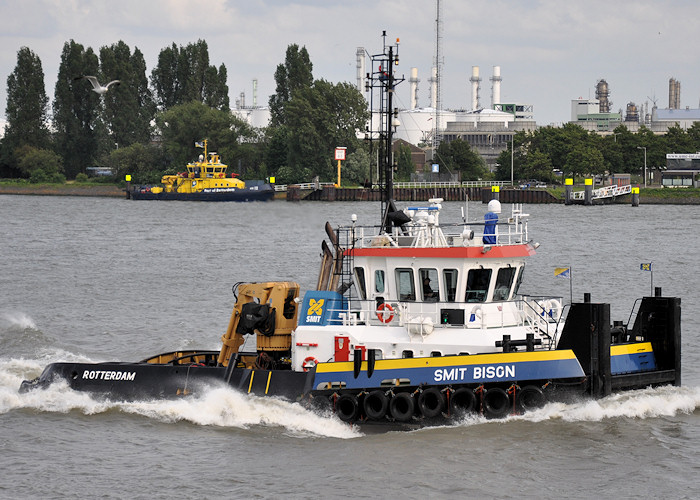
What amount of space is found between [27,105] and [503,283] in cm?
8860

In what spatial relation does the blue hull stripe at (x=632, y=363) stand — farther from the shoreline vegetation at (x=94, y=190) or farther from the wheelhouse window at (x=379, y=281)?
the shoreline vegetation at (x=94, y=190)

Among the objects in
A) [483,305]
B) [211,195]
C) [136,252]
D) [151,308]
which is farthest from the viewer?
[211,195]

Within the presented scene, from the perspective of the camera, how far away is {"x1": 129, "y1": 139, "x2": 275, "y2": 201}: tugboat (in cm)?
8381

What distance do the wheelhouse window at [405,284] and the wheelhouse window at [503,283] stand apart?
1423mm

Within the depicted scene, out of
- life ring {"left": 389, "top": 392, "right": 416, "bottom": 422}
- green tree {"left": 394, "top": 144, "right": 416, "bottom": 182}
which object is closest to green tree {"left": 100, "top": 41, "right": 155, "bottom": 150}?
green tree {"left": 394, "top": 144, "right": 416, "bottom": 182}

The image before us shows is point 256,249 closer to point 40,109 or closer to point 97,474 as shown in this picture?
point 97,474

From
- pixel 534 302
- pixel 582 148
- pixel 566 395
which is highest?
pixel 582 148

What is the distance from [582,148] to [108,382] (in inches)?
3328

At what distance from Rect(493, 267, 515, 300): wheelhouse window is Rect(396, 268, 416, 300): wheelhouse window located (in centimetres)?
142

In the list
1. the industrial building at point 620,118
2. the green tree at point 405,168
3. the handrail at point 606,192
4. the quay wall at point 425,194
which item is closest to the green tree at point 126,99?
the quay wall at point 425,194

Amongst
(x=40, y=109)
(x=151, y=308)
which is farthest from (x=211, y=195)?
(x=151, y=308)

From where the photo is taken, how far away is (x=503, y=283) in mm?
17500

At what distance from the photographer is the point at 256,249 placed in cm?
Answer: 4612

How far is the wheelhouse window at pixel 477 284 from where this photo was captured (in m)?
17.2
